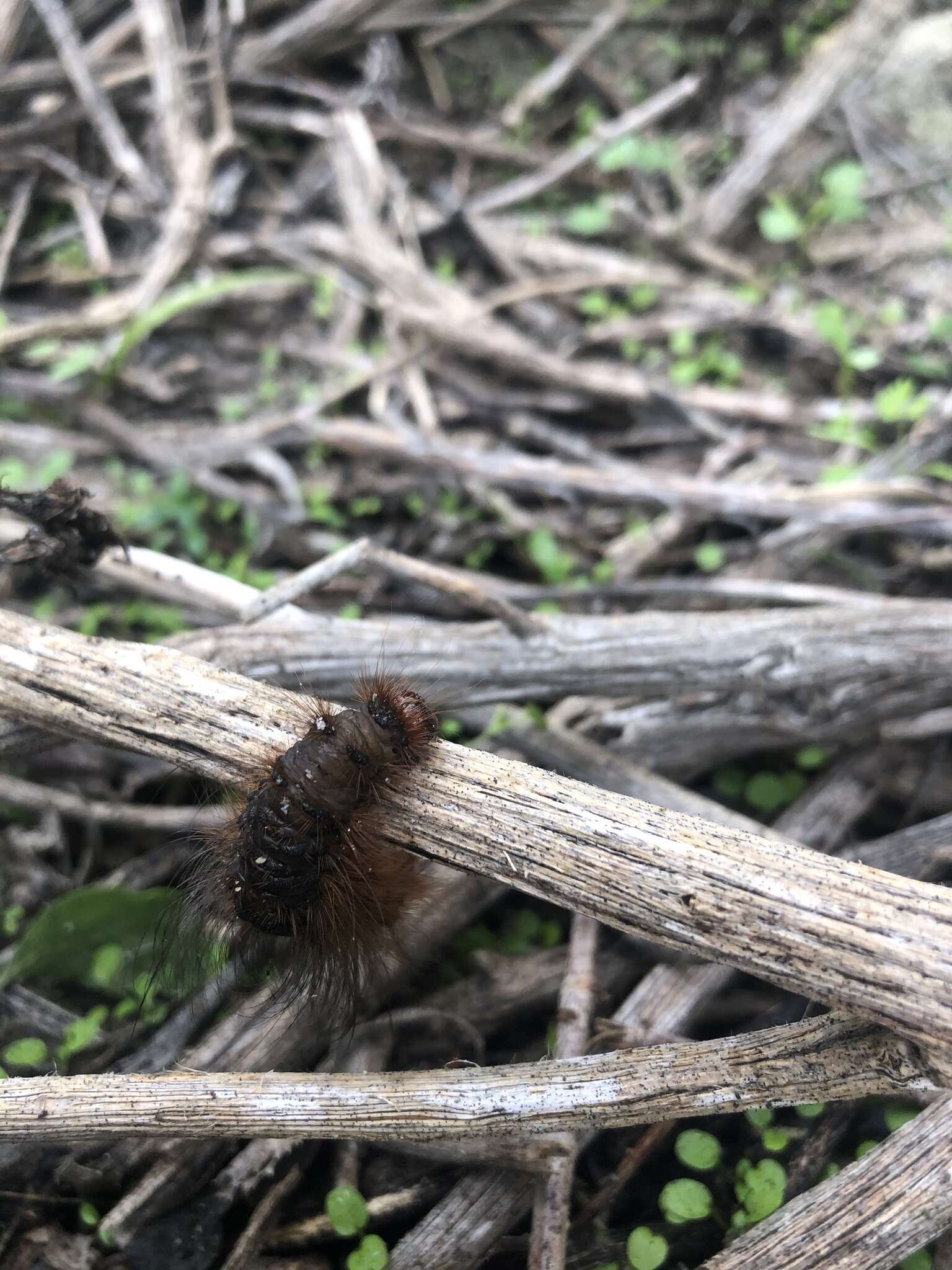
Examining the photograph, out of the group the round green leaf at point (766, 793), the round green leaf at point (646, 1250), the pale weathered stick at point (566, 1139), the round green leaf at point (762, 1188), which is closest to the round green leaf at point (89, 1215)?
the pale weathered stick at point (566, 1139)

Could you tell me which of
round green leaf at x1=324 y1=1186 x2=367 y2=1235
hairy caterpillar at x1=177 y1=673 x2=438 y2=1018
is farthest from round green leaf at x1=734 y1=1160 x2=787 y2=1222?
hairy caterpillar at x1=177 y1=673 x2=438 y2=1018

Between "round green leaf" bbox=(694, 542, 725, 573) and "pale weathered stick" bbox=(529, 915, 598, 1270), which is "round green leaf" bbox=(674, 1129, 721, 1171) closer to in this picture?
"pale weathered stick" bbox=(529, 915, 598, 1270)

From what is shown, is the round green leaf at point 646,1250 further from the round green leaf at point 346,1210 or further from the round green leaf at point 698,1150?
the round green leaf at point 346,1210

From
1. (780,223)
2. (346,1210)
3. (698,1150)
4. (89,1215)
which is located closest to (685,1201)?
(698,1150)

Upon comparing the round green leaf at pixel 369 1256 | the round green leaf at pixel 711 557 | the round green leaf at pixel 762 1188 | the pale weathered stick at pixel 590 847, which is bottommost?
the round green leaf at pixel 762 1188

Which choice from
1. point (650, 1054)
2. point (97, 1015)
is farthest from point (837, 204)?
point (97, 1015)
